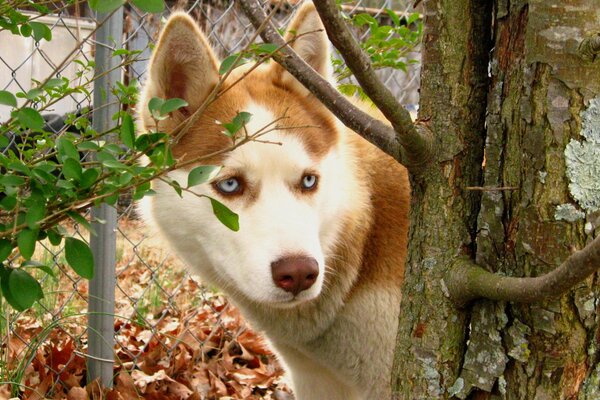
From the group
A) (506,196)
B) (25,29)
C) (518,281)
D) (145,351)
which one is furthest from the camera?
(145,351)

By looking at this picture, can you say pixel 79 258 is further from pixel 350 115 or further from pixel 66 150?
pixel 350 115

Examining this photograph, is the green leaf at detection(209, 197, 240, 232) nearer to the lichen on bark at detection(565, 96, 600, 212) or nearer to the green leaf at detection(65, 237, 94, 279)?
the green leaf at detection(65, 237, 94, 279)

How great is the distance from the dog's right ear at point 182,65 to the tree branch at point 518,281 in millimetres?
1269

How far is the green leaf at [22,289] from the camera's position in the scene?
151cm

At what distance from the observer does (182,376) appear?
350 cm

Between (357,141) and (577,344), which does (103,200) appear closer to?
(577,344)

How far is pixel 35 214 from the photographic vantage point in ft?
4.61

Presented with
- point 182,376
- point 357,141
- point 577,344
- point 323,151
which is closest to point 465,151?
point 577,344

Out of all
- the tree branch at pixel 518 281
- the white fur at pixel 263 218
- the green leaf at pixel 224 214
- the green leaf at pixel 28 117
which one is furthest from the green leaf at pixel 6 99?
the tree branch at pixel 518 281

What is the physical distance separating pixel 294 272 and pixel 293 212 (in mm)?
212

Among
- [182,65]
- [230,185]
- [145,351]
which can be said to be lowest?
[145,351]

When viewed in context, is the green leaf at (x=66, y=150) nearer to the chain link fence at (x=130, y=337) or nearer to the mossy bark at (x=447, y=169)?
the mossy bark at (x=447, y=169)

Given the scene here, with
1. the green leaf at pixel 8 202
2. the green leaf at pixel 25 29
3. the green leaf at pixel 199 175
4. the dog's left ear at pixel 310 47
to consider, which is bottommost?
the green leaf at pixel 8 202

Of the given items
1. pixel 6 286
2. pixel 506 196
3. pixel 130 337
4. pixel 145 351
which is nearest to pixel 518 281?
pixel 506 196
